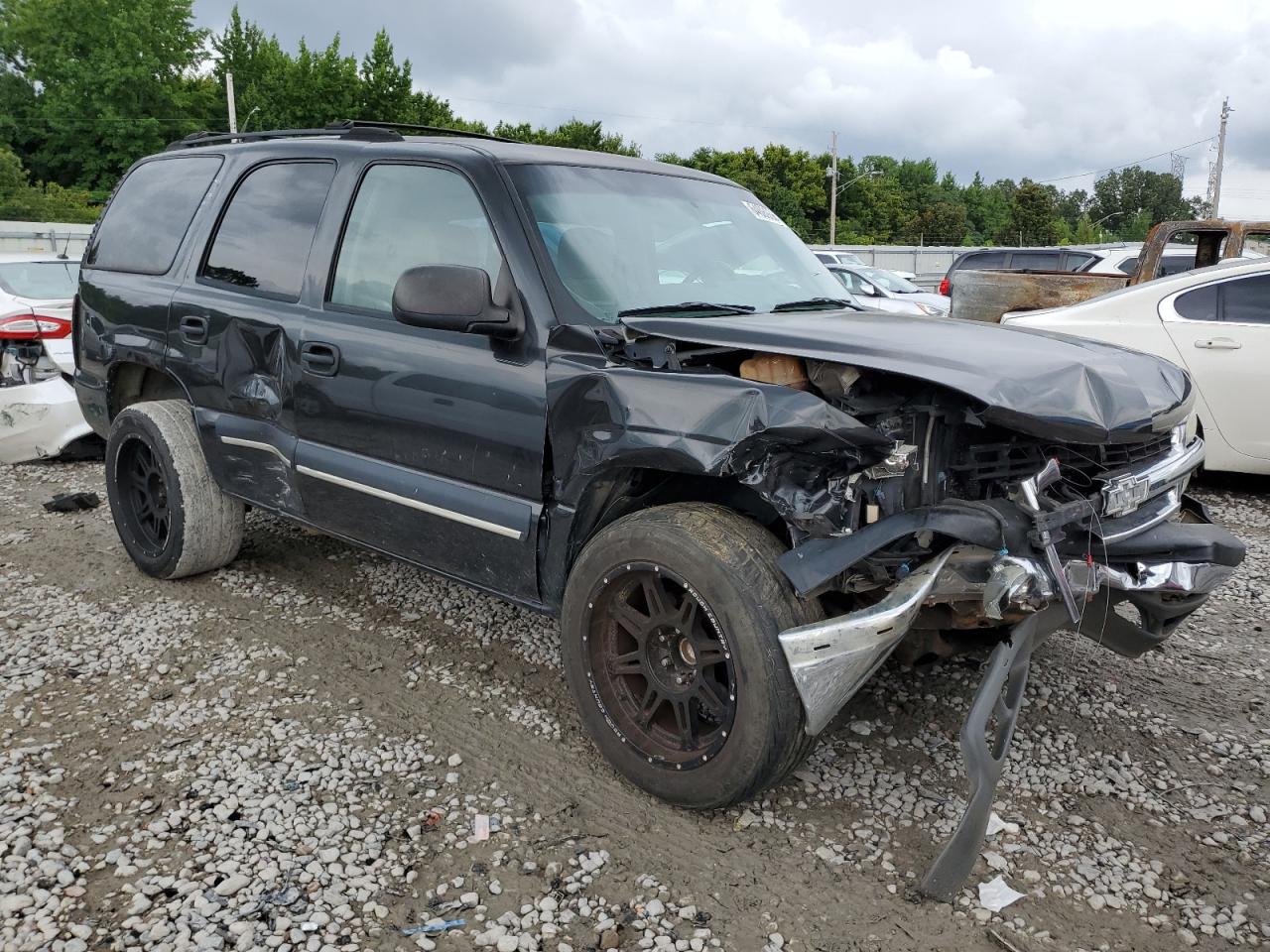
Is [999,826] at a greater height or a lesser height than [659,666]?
lesser

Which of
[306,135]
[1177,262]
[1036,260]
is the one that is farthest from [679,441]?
[1036,260]

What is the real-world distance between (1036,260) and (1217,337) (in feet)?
34.8

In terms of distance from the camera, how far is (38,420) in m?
6.97

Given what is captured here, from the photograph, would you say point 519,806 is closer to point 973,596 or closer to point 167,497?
point 973,596

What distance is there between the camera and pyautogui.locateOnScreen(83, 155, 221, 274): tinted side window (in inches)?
182

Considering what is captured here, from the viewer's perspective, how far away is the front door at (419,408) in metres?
3.20

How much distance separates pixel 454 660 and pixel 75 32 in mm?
74507

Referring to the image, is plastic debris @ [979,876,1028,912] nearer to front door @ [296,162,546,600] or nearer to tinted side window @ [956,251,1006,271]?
front door @ [296,162,546,600]

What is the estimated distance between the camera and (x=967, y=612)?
2734 millimetres

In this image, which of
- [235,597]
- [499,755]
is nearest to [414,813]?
[499,755]

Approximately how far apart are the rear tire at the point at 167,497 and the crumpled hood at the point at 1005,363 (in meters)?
2.59

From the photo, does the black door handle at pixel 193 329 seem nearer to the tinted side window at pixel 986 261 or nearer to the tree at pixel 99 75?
the tinted side window at pixel 986 261

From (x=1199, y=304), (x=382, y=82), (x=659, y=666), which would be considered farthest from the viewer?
(x=382, y=82)

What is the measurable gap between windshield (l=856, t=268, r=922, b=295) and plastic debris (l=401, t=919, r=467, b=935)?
14957mm
